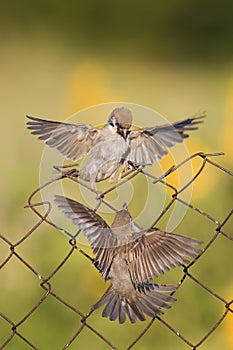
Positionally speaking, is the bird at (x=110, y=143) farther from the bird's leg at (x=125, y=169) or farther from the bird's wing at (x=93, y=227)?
the bird's wing at (x=93, y=227)

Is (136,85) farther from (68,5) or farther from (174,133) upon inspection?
(174,133)

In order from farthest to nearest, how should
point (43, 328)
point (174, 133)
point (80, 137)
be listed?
point (43, 328) < point (80, 137) < point (174, 133)

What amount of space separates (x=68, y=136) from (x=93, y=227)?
36 cm

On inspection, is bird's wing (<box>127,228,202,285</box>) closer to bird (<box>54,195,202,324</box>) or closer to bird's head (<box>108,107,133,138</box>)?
bird (<box>54,195,202,324</box>)

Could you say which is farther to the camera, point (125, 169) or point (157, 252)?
point (125, 169)

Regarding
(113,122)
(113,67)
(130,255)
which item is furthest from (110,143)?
(113,67)

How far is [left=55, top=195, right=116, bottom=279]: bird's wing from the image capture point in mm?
1620

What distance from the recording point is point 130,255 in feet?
5.62

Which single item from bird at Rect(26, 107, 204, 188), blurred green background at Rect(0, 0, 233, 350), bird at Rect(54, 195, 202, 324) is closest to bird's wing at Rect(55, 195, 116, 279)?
bird at Rect(54, 195, 202, 324)

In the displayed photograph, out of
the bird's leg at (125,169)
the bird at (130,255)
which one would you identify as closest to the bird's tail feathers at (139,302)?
the bird at (130,255)

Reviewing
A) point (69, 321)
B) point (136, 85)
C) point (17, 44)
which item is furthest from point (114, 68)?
point (69, 321)

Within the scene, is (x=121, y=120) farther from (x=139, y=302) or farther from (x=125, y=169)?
(x=139, y=302)

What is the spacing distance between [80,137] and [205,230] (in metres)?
1.33

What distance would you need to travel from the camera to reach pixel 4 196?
340 centimetres
